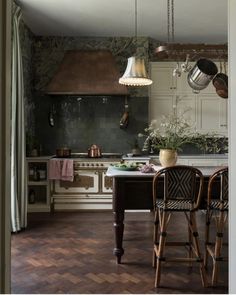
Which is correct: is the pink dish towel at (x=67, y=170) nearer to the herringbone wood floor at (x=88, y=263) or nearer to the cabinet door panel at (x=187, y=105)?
the herringbone wood floor at (x=88, y=263)

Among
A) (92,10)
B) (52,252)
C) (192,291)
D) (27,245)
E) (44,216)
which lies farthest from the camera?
(44,216)

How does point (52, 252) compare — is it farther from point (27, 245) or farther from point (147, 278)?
point (147, 278)

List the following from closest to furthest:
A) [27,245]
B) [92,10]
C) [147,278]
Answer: [147,278] → [27,245] → [92,10]

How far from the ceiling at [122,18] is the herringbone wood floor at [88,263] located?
3.03 meters

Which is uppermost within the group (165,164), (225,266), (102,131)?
(102,131)

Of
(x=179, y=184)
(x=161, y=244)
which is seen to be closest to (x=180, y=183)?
(x=179, y=184)

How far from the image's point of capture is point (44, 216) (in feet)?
17.0

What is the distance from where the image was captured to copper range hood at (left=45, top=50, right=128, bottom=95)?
→ 568 centimetres

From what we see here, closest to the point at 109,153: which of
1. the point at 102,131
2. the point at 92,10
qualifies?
the point at 102,131

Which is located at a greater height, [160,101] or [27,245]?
[160,101]

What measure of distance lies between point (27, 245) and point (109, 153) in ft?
8.97

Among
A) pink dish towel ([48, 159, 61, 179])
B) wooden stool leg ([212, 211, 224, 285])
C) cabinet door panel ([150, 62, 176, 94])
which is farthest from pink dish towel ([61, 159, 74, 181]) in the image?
wooden stool leg ([212, 211, 224, 285])

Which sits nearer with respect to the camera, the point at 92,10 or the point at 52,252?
the point at 52,252

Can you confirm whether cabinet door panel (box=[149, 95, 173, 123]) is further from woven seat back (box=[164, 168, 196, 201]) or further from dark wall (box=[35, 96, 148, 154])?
woven seat back (box=[164, 168, 196, 201])
